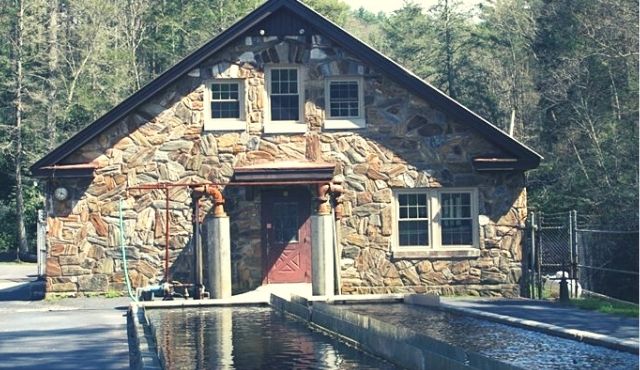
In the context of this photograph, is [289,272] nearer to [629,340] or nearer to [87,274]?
[87,274]

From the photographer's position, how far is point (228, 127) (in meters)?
27.0

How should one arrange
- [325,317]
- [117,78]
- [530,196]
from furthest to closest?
[117,78], [530,196], [325,317]

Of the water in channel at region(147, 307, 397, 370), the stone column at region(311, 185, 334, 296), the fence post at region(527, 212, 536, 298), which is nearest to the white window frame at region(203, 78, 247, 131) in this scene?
the stone column at region(311, 185, 334, 296)

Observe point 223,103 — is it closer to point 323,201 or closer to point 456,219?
point 323,201

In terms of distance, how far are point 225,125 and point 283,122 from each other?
1.41 metres

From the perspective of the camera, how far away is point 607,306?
2212cm

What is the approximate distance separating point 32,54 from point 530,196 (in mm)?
26527

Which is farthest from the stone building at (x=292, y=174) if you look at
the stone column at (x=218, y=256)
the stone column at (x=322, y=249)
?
the stone column at (x=218, y=256)

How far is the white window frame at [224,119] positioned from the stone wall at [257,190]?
0.45ft

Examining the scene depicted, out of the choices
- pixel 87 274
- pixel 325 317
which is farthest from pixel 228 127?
pixel 325 317

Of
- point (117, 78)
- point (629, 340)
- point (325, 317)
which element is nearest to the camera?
point (629, 340)

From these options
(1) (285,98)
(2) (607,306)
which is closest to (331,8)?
(1) (285,98)

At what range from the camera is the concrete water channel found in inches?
524

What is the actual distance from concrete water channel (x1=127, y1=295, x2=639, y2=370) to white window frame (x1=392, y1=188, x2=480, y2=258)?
5.76 m
